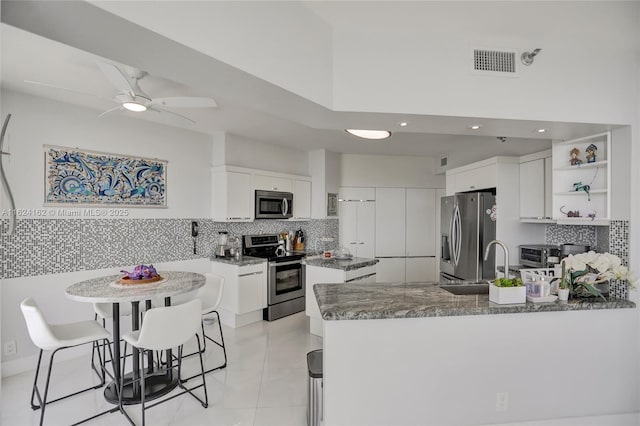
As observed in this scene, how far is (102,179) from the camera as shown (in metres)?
3.52

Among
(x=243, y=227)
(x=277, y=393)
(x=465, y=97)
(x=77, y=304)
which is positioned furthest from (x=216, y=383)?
(x=465, y=97)

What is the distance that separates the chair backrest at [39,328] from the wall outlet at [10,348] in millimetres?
1140

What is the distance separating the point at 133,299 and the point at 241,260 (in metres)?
1.95

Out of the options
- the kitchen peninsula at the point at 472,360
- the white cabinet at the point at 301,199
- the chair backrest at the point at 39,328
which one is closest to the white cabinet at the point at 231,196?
the white cabinet at the point at 301,199

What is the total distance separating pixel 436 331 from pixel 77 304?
3.46m

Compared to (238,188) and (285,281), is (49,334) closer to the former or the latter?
(238,188)

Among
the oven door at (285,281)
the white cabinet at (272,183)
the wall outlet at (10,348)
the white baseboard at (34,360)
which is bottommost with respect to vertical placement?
the white baseboard at (34,360)

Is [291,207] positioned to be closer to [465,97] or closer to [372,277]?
[372,277]

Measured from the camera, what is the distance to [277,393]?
2.70m

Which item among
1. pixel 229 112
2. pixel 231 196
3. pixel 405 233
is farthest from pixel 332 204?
pixel 229 112

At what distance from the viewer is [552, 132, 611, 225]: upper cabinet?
8.30ft

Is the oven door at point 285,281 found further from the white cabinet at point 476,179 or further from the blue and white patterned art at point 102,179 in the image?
the white cabinet at point 476,179

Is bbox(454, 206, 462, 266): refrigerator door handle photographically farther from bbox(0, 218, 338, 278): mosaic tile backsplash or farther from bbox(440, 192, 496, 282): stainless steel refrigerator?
bbox(0, 218, 338, 278): mosaic tile backsplash

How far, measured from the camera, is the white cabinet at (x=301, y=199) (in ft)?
17.4
